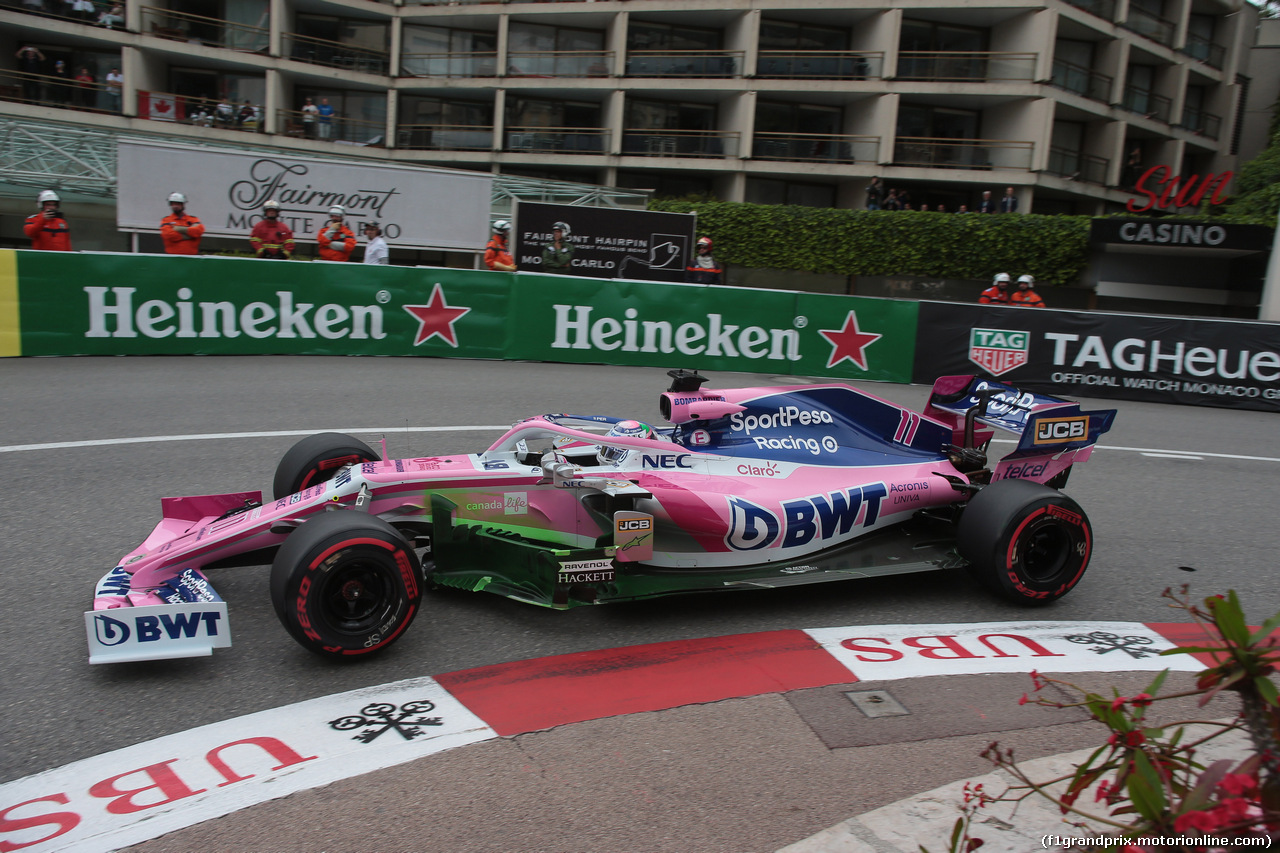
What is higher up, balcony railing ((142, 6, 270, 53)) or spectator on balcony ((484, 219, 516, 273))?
balcony railing ((142, 6, 270, 53))

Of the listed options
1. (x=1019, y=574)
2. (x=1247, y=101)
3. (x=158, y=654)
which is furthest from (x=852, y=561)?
(x=1247, y=101)

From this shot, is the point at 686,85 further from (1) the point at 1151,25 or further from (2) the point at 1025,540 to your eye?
(2) the point at 1025,540

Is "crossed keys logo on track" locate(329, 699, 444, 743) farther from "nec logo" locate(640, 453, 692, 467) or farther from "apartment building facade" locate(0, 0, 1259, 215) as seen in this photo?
"apartment building facade" locate(0, 0, 1259, 215)

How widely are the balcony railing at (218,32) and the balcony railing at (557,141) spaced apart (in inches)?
378

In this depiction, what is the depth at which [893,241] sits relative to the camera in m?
28.6

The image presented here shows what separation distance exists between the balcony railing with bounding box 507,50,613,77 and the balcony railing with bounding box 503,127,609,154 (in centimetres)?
201

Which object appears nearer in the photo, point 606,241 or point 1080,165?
point 606,241

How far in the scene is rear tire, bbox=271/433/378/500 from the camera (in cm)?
569

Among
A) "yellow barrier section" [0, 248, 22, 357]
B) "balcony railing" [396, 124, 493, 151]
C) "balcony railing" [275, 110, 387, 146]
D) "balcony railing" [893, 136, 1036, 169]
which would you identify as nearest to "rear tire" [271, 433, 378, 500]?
"yellow barrier section" [0, 248, 22, 357]

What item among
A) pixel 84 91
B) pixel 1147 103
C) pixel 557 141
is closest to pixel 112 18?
pixel 84 91

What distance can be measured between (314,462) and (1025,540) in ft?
13.9

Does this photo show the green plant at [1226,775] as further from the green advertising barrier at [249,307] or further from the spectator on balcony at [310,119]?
the spectator on balcony at [310,119]

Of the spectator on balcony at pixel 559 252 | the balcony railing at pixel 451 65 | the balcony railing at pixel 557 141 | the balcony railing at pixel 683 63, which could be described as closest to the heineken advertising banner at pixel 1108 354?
the spectator on balcony at pixel 559 252

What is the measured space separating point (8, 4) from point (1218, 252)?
38.2 m
